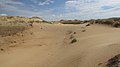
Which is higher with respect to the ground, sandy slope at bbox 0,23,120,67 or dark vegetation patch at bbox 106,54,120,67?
dark vegetation patch at bbox 106,54,120,67

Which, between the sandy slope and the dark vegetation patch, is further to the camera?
the sandy slope

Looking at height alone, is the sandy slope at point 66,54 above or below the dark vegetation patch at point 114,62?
below

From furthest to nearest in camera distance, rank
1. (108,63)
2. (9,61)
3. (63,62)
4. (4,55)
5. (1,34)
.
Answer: (1,34)
(4,55)
(9,61)
(63,62)
(108,63)

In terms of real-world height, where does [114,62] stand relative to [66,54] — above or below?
above

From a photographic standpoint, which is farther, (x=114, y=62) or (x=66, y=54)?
(x=66, y=54)

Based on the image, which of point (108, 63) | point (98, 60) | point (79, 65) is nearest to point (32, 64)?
point (79, 65)

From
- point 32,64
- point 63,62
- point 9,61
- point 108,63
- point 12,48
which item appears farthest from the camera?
point 12,48

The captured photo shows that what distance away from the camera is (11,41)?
18.7 m

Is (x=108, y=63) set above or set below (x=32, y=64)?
above

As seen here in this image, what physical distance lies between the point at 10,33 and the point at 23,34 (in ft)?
4.08

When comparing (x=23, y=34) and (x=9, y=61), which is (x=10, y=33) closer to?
(x=23, y=34)

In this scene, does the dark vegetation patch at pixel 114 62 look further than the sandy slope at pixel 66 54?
No

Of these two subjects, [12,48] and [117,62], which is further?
[12,48]

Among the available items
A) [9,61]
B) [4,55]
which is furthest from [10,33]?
[9,61]
